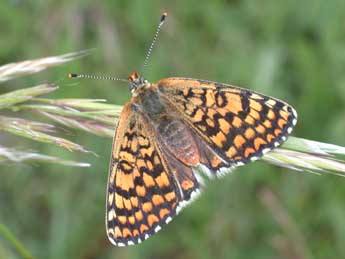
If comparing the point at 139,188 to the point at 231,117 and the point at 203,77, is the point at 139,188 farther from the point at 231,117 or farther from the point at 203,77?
the point at 203,77

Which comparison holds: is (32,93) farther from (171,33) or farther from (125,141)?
(171,33)

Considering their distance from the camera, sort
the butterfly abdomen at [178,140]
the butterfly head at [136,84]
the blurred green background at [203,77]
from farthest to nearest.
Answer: the blurred green background at [203,77] → the butterfly head at [136,84] → the butterfly abdomen at [178,140]

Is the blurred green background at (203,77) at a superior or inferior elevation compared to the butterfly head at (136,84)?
inferior

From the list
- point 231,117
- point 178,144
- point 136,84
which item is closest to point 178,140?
point 178,144

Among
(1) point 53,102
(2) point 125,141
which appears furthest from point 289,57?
(1) point 53,102

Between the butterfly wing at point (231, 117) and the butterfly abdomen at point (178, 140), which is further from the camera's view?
the butterfly abdomen at point (178, 140)

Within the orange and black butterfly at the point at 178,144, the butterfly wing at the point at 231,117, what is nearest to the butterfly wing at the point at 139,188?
the orange and black butterfly at the point at 178,144

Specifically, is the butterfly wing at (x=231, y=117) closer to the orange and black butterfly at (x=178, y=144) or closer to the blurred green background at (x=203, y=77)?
the orange and black butterfly at (x=178, y=144)
